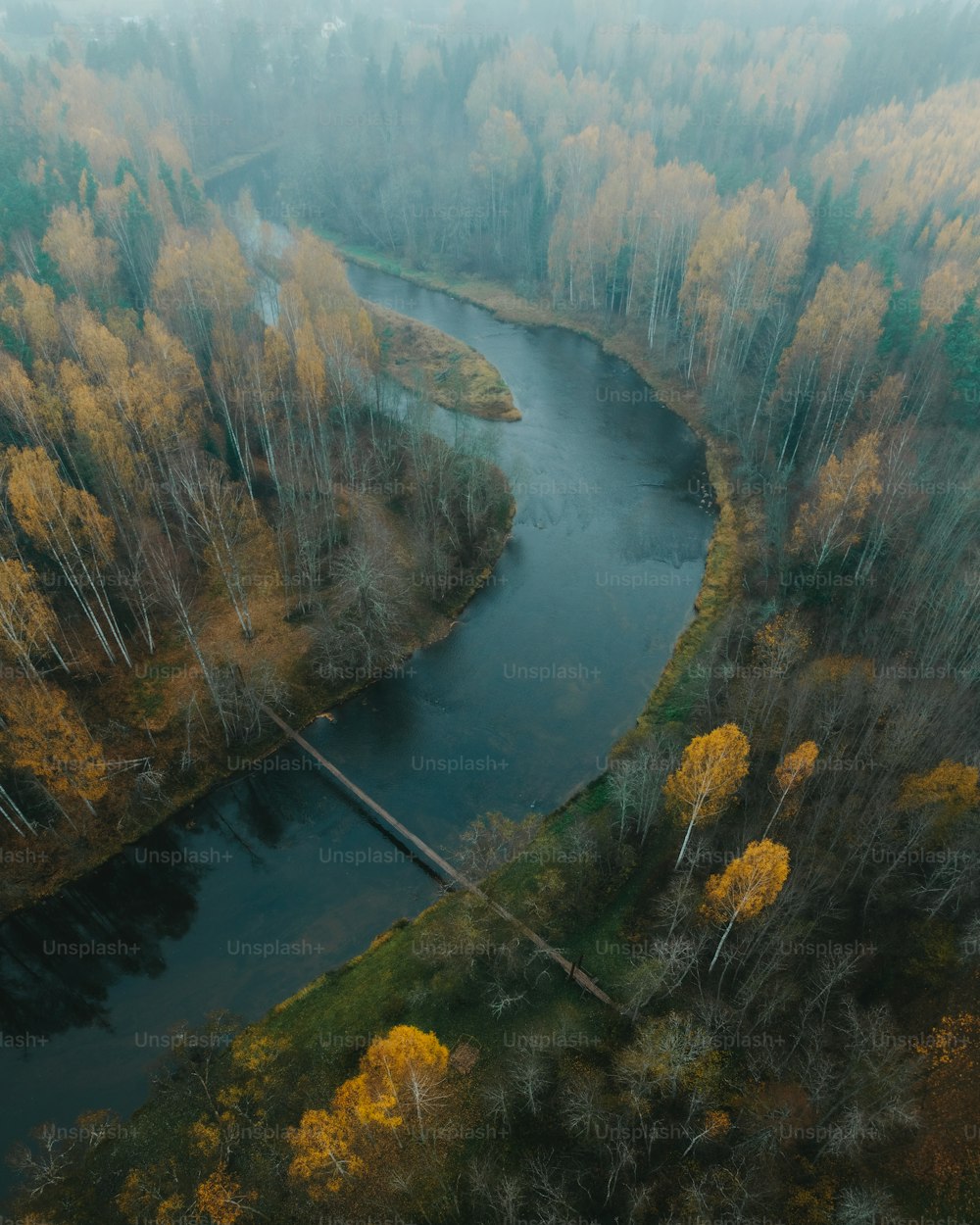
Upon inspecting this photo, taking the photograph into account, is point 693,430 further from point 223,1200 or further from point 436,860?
point 223,1200

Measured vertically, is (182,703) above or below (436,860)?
above

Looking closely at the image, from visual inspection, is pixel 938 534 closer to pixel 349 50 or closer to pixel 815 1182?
pixel 815 1182

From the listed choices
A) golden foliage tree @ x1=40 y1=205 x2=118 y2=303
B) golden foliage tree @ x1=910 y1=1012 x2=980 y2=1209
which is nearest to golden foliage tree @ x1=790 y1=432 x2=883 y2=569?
golden foliage tree @ x1=910 y1=1012 x2=980 y2=1209

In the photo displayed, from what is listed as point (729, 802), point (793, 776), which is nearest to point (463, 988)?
point (729, 802)

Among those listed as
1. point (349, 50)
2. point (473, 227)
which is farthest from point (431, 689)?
point (349, 50)

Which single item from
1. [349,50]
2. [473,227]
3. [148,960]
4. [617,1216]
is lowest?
[148,960]

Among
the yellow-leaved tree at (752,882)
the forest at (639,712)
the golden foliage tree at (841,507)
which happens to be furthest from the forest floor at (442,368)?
the yellow-leaved tree at (752,882)
